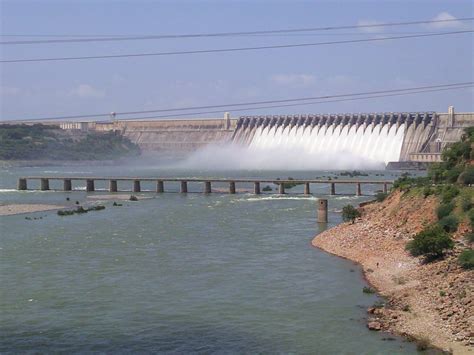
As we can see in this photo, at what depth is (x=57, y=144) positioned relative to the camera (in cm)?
15975

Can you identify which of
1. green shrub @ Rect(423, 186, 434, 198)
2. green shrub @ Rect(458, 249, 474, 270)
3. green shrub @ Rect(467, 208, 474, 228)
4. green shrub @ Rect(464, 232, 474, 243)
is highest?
green shrub @ Rect(423, 186, 434, 198)

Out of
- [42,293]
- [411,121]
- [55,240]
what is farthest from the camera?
[411,121]

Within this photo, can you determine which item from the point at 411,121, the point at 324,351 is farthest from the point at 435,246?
the point at 411,121

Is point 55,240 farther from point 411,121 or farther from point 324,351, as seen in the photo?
point 411,121

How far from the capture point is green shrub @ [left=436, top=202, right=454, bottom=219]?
29.3 m

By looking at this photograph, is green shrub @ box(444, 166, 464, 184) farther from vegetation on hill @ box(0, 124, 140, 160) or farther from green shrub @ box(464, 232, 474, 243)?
vegetation on hill @ box(0, 124, 140, 160)

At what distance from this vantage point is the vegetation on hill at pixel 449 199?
2536 centimetres

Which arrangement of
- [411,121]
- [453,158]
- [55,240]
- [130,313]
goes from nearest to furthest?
[130,313] < [55,240] < [453,158] < [411,121]

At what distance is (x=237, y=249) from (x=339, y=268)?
688 centimetres

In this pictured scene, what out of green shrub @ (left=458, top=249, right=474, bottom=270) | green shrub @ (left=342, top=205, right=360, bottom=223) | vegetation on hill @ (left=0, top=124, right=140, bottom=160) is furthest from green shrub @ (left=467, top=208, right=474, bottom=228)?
vegetation on hill @ (left=0, top=124, right=140, bottom=160)

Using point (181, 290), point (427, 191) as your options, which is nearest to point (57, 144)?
point (427, 191)

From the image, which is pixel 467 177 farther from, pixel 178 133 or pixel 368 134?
pixel 178 133

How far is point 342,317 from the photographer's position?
823 inches

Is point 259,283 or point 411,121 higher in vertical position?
point 411,121
